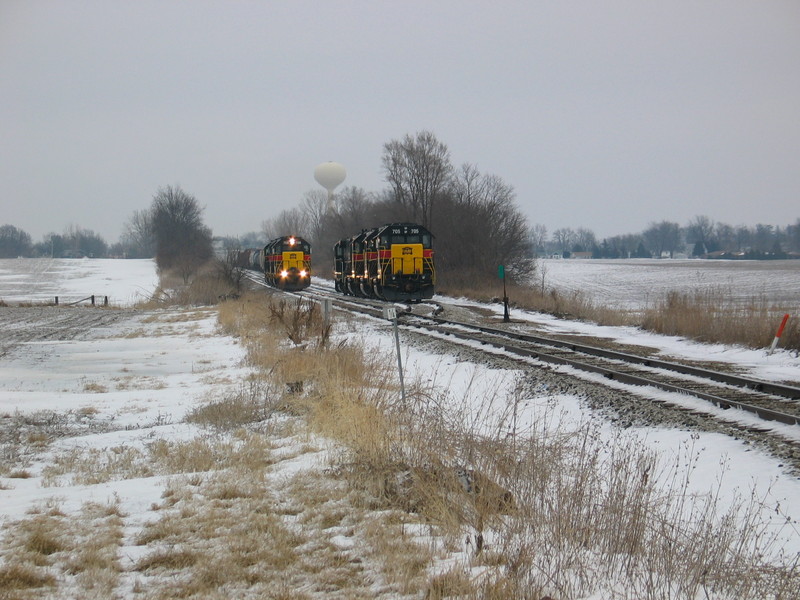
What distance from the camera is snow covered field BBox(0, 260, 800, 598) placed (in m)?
5.86

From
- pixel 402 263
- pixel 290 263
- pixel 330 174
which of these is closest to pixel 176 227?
pixel 330 174

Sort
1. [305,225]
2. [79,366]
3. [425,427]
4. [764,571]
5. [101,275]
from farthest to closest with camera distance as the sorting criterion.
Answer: [305,225], [101,275], [79,366], [425,427], [764,571]

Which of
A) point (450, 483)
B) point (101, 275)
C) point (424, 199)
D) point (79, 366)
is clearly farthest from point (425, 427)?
point (101, 275)

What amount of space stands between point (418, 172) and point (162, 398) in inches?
1761

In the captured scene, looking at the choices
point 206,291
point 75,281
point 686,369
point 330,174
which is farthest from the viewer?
point 330,174

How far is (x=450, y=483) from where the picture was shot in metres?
5.46

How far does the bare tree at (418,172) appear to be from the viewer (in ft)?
177

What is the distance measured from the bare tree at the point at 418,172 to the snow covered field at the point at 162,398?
85.4ft

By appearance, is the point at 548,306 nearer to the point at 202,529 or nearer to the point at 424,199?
the point at 202,529

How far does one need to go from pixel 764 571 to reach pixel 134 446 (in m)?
6.55

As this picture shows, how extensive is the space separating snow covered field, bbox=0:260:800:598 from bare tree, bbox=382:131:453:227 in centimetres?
2603

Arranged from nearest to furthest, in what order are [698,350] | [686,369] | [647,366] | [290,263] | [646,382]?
1. [646,382]
2. [686,369]
3. [647,366]
4. [698,350]
5. [290,263]

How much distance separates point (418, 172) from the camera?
54875 millimetres

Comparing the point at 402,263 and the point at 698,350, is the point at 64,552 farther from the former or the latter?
the point at 402,263
